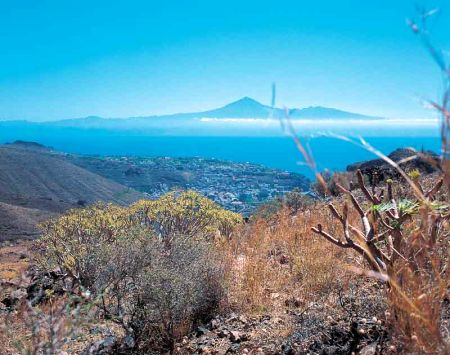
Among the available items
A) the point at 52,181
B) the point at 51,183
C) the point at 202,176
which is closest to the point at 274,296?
the point at 51,183

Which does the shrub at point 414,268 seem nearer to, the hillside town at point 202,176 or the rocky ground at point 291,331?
the rocky ground at point 291,331

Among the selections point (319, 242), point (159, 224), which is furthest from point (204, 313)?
point (159, 224)

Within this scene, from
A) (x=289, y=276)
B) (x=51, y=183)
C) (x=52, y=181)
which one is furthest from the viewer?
(x=52, y=181)

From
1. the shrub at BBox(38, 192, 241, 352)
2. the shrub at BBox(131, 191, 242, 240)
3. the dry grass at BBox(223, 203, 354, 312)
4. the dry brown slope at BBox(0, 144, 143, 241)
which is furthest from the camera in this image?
the dry brown slope at BBox(0, 144, 143, 241)

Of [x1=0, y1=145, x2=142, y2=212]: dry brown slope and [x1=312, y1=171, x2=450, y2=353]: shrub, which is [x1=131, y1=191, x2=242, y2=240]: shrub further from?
[x1=0, y1=145, x2=142, y2=212]: dry brown slope

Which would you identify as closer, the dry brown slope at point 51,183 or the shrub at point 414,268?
the shrub at point 414,268

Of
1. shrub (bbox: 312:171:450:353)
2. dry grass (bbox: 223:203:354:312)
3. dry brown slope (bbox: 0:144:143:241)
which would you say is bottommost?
dry brown slope (bbox: 0:144:143:241)

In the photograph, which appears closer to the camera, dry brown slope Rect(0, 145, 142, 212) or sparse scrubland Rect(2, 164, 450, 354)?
sparse scrubland Rect(2, 164, 450, 354)

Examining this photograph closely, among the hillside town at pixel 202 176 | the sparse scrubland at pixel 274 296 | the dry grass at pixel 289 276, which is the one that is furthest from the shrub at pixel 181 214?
the hillside town at pixel 202 176

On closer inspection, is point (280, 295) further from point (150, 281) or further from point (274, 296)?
point (150, 281)

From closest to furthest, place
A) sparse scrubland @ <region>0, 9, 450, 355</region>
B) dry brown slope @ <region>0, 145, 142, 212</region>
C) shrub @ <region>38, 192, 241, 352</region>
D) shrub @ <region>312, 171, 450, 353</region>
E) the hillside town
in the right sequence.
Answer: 1. shrub @ <region>312, 171, 450, 353</region>
2. sparse scrubland @ <region>0, 9, 450, 355</region>
3. shrub @ <region>38, 192, 241, 352</region>
4. the hillside town
5. dry brown slope @ <region>0, 145, 142, 212</region>

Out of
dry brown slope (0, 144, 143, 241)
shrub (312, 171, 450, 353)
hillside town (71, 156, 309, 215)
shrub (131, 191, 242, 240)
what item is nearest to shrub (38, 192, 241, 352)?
shrub (131, 191, 242, 240)

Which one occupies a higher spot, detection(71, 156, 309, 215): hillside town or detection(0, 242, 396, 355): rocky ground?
detection(0, 242, 396, 355): rocky ground

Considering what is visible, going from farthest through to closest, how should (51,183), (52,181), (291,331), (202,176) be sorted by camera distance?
(202,176) → (52,181) → (51,183) → (291,331)
